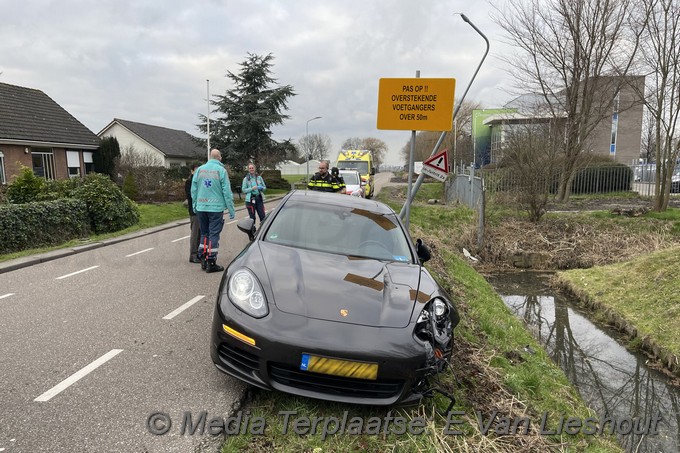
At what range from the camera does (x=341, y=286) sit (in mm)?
3287

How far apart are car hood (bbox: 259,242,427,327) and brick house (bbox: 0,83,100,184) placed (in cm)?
2253

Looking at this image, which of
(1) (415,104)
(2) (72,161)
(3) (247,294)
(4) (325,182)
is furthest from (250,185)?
(2) (72,161)

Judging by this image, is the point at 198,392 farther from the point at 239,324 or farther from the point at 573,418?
the point at 573,418

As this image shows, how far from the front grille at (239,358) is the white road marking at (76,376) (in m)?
1.27

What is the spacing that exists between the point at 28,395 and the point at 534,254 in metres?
12.0

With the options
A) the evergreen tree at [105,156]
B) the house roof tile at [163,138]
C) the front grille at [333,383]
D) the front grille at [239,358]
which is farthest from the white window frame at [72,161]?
the front grille at [333,383]

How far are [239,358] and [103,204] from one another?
10820mm

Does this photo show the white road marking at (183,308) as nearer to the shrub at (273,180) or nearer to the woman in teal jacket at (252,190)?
the woman in teal jacket at (252,190)

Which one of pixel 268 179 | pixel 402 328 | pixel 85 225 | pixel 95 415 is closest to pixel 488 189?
pixel 85 225

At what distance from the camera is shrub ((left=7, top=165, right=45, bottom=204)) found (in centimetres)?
1128

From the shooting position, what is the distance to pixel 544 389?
414 cm

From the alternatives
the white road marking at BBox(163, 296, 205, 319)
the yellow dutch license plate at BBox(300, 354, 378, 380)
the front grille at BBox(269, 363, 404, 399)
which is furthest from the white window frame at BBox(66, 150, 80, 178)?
the yellow dutch license plate at BBox(300, 354, 378, 380)

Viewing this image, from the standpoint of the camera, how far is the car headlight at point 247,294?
303cm

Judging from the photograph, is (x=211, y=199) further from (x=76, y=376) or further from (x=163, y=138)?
(x=163, y=138)
